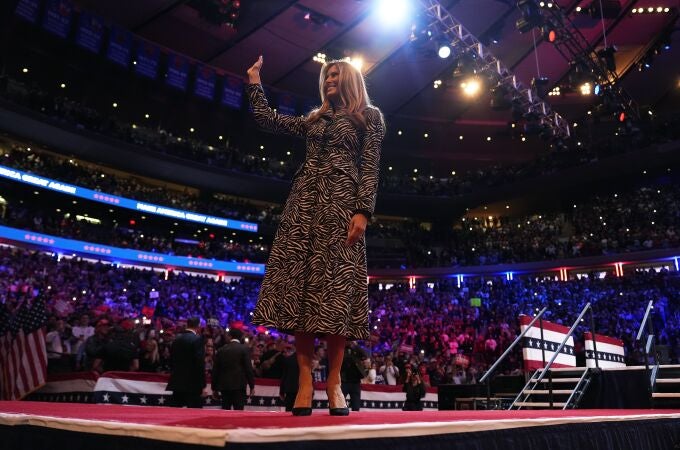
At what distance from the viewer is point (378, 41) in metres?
23.9

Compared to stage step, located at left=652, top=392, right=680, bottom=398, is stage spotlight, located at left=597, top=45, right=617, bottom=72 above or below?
above

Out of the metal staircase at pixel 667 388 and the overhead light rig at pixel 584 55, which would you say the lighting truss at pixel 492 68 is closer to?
the overhead light rig at pixel 584 55

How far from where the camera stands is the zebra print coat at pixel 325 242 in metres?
2.23

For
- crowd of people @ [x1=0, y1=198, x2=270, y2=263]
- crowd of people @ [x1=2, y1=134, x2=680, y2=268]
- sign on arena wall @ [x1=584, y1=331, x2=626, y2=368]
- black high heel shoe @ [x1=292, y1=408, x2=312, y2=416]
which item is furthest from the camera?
crowd of people @ [x1=2, y1=134, x2=680, y2=268]

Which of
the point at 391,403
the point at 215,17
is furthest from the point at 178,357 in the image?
the point at 215,17

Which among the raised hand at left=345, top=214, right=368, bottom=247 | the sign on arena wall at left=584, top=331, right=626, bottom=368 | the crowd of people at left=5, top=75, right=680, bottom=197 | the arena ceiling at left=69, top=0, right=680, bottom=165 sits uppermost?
the arena ceiling at left=69, top=0, right=680, bottom=165

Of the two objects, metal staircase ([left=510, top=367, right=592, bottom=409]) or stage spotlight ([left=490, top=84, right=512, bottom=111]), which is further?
stage spotlight ([left=490, top=84, right=512, bottom=111])

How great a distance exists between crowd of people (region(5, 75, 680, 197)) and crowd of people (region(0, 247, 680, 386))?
6.64 m

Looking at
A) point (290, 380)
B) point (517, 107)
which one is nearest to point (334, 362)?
point (290, 380)

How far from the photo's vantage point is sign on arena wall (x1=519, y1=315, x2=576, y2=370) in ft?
23.8

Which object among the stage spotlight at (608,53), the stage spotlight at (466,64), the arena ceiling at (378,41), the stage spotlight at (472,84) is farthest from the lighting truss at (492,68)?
the arena ceiling at (378,41)

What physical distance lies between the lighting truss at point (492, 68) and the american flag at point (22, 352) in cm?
1236

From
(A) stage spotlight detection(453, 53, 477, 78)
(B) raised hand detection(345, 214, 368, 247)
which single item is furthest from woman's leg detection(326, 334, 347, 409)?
(A) stage spotlight detection(453, 53, 477, 78)

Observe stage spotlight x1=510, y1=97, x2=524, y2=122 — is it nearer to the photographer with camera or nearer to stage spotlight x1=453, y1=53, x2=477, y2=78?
stage spotlight x1=453, y1=53, x2=477, y2=78
